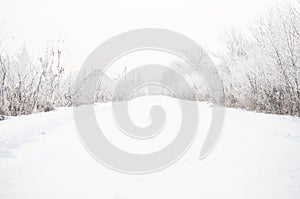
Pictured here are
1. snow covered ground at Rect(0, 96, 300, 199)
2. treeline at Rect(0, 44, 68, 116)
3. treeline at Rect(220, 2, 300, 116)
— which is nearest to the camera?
snow covered ground at Rect(0, 96, 300, 199)

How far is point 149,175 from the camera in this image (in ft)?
11.8

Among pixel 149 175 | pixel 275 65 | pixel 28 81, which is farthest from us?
pixel 28 81

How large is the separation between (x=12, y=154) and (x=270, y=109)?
30.2 ft

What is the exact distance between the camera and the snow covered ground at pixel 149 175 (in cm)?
291

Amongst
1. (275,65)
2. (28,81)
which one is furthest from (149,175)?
(28,81)

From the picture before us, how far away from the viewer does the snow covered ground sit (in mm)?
2912

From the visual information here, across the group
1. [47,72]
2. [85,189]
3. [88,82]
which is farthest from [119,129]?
[88,82]

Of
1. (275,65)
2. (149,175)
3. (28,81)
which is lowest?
(149,175)

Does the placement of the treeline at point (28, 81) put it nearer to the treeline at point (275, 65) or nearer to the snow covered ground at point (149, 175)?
the snow covered ground at point (149, 175)

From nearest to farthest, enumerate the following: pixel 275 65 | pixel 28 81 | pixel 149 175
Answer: pixel 149 175, pixel 275 65, pixel 28 81

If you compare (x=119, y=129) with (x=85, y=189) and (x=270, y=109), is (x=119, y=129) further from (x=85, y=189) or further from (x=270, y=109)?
(x=270, y=109)

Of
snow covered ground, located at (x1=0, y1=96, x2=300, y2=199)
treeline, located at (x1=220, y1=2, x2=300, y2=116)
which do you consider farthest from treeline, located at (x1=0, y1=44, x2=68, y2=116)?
treeline, located at (x1=220, y1=2, x2=300, y2=116)

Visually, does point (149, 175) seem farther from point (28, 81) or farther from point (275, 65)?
point (28, 81)

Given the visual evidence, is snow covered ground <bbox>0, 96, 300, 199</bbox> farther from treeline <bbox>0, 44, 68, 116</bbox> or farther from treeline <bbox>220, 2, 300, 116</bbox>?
treeline <bbox>220, 2, 300, 116</bbox>
